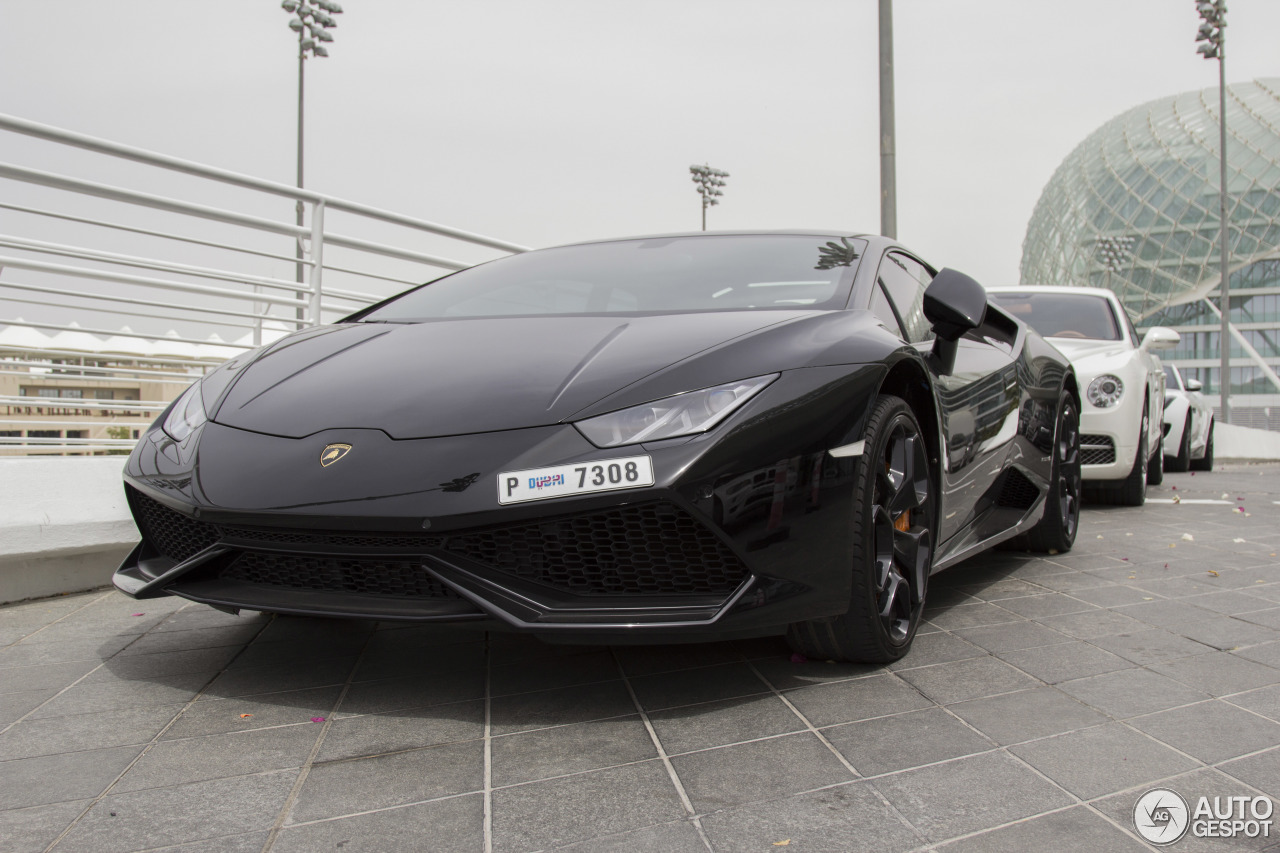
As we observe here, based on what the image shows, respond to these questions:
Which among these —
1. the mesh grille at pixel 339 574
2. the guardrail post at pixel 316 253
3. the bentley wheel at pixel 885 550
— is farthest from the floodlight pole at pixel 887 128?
the mesh grille at pixel 339 574

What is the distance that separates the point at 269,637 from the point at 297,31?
21.5 m

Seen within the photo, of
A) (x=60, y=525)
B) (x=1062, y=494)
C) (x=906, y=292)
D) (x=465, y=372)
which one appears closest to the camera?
(x=465, y=372)

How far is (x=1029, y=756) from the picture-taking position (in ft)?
6.55

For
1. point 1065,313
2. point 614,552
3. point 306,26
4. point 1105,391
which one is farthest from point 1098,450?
point 306,26

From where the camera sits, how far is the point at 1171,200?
189 ft

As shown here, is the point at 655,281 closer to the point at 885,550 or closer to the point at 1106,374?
the point at 885,550

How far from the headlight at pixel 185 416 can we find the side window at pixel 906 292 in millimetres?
1976

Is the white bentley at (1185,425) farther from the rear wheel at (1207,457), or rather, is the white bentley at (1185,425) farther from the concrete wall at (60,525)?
the concrete wall at (60,525)

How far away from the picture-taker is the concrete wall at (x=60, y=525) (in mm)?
3461

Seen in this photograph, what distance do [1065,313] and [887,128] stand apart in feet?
9.79

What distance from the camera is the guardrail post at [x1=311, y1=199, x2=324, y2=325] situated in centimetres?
519

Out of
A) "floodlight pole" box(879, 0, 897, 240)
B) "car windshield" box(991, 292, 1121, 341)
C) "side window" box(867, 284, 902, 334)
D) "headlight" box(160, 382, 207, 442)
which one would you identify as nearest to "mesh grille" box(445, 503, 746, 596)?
"headlight" box(160, 382, 207, 442)

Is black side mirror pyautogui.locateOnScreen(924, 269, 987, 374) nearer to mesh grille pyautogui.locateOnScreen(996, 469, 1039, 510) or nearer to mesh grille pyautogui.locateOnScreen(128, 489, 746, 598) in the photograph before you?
mesh grille pyautogui.locateOnScreen(996, 469, 1039, 510)

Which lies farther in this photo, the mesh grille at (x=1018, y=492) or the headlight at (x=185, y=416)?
the mesh grille at (x=1018, y=492)
